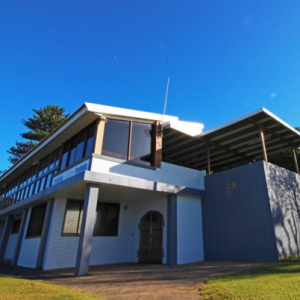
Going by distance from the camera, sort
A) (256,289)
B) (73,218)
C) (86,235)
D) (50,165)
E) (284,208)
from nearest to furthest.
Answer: (256,289), (86,235), (284,208), (73,218), (50,165)

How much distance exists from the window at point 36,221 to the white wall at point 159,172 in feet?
17.5

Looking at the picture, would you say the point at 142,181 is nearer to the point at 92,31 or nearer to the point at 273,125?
the point at 273,125

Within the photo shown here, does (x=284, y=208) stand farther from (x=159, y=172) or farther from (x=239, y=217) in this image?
(x=159, y=172)

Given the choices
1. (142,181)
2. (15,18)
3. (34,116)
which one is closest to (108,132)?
A: (142,181)

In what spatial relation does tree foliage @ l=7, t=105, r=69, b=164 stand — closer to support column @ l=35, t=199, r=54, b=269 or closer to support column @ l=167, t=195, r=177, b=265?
support column @ l=35, t=199, r=54, b=269

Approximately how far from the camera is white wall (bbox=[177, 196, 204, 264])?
9.75 metres

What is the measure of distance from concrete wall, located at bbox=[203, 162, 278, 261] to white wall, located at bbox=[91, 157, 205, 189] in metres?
0.80

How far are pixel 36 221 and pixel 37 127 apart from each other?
27333 millimetres

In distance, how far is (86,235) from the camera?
25.2 ft

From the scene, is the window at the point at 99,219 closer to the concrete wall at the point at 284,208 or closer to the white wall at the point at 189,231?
the white wall at the point at 189,231

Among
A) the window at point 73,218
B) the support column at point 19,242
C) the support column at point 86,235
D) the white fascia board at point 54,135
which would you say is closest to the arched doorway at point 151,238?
the window at point 73,218

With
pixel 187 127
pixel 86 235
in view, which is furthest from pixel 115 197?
pixel 187 127

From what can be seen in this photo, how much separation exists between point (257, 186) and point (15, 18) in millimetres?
13423

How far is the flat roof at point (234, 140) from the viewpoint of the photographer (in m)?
10.2
